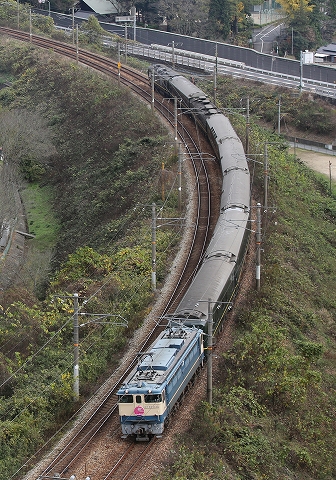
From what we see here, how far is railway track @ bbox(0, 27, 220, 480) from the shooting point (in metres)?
24.5

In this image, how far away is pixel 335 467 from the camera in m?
27.3

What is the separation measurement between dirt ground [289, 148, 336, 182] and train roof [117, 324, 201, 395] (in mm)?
42758

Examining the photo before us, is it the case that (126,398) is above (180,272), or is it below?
above

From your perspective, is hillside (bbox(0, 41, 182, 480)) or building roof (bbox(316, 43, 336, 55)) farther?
building roof (bbox(316, 43, 336, 55))

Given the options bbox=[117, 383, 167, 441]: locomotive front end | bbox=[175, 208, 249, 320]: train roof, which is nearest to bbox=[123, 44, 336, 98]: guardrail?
bbox=[175, 208, 249, 320]: train roof

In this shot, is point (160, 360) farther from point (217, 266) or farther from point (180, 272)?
point (180, 272)

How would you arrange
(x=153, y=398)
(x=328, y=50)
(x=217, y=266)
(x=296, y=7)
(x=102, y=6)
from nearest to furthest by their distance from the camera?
(x=153, y=398)
(x=217, y=266)
(x=328, y=50)
(x=296, y=7)
(x=102, y=6)

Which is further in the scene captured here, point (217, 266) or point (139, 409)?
point (217, 266)

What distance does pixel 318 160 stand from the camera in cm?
7438

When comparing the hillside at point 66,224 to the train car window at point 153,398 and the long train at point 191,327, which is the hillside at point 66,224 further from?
the train car window at point 153,398

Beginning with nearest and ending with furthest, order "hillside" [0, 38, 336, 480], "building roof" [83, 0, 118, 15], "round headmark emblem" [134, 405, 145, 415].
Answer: "round headmark emblem" [134, 405, 145, 415], "hillside" [0, 38, 336, 480], "building roof" [83, 0, 118, 15]

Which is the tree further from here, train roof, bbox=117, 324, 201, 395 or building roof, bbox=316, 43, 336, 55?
train roof, bbox=117, 324, 201, 395

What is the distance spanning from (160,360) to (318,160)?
5177 cm

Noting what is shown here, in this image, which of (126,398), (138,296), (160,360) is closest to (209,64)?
(138,296)
